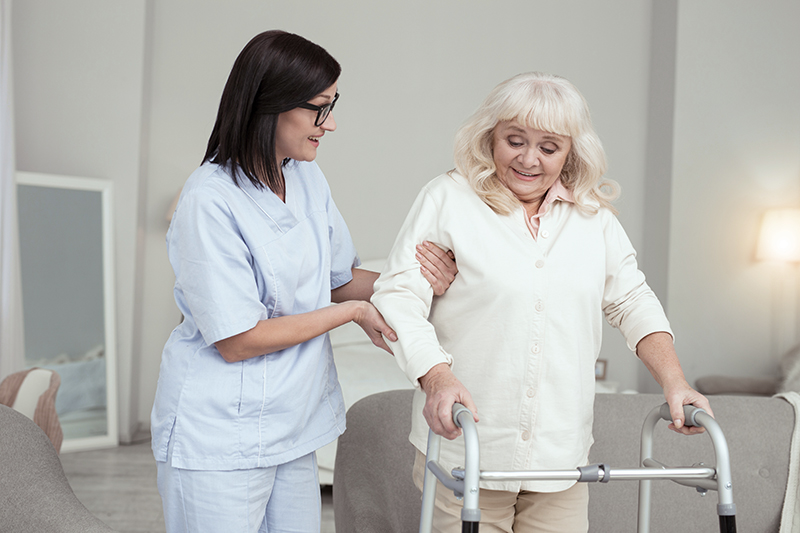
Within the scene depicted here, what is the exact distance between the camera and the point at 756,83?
4.22m

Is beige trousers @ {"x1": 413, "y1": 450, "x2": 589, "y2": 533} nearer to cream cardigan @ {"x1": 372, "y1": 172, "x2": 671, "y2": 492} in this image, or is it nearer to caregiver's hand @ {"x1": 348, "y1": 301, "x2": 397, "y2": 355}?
cream cardigan @ {"x1": 372, "y1": 172, "x2": 671, "y2": 492}

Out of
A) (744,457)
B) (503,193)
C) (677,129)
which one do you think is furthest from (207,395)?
(677,129)

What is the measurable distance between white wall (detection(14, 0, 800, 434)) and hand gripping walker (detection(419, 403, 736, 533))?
3.24m

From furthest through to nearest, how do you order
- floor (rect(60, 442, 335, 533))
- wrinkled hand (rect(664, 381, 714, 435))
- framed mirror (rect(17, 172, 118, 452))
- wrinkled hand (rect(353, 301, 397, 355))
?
framed mirror (rect(17, 172, 118, 452)) → floor (rect(60, 442, 335, 533)) → wrinkled hand (rect(353, 301, 397, 355)) → wrinkled hand (rect(664, 381, 714, 435))

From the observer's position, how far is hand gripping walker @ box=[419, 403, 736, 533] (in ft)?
3.08

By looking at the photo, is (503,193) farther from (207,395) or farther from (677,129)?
(677,129)

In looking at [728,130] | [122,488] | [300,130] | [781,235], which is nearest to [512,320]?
[300,130]

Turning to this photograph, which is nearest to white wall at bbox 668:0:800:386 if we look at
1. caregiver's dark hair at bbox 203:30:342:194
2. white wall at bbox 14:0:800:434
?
white wall at bbox 14:0:800:434

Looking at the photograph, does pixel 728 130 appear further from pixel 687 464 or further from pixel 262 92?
pixel 262 92

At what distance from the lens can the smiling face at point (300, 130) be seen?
4.25 feet

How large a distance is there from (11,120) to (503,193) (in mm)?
2932

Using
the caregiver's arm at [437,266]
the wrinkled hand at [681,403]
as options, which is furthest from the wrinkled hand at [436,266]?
the wrinkled hand at [681,403]

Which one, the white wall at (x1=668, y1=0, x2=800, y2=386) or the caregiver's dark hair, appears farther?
the white wall at (x1=668, y1=0, x2=800, y2=386)

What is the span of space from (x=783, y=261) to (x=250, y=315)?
390 centimetres
